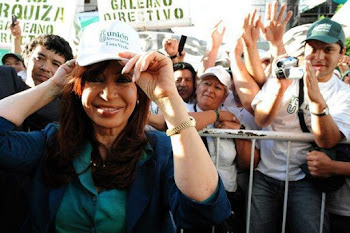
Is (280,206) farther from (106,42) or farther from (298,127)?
(106,42)

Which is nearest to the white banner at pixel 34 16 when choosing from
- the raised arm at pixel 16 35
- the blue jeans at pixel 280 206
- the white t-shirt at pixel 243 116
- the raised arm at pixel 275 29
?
the raised arm at pixel 16 35

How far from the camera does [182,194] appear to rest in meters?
1.62

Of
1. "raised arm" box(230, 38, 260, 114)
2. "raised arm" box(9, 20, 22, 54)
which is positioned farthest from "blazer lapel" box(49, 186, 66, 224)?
"raised arm" box(9, 20, 22, 54)

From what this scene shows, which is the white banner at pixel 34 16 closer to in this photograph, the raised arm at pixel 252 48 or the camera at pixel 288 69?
the raised arm at pixel 252 48

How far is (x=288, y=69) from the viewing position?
9.27ft

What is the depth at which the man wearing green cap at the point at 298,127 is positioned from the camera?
9.64 feet

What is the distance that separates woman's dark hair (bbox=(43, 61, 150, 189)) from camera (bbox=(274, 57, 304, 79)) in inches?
48.1

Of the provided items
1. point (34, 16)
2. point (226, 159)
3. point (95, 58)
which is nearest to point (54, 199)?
point (95, 58)

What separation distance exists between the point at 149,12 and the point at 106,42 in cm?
380

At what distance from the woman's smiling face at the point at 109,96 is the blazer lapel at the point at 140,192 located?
0.27 metres

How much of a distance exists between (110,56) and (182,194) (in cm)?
68

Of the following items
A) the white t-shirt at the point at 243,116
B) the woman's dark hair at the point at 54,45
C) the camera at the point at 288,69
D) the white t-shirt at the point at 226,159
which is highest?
the woman's dark hair at the point at 54,45

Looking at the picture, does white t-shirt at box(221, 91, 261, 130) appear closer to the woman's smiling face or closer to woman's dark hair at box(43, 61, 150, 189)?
woman's dark hair at box(43, 61, 150, 189)

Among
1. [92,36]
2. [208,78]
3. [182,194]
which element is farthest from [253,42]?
[182,194]
